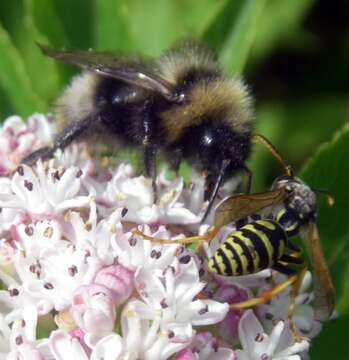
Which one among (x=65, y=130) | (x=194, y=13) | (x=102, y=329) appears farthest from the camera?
(x=194, y=13)

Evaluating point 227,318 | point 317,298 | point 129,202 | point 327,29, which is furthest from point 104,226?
point 327,29

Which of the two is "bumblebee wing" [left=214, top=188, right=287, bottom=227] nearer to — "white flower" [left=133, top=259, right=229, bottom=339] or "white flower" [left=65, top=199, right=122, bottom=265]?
"white flower" [left=133, top=259, right=229, bottom=339]

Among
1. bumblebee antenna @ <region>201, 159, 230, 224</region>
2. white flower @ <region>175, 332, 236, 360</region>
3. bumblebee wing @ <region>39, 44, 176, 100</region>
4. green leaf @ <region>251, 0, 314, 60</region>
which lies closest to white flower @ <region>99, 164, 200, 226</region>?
bumblebee antenna @ <region>201, 159, 230, 224</region>

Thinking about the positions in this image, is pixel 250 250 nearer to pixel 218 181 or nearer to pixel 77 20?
pixel 218 181

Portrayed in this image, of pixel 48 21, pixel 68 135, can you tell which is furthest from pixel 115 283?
pixel 48 21

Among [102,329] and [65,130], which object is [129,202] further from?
[102,329]

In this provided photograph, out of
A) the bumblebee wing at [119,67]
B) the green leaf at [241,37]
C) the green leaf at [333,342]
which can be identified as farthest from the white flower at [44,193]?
the green leaf at [333,342]
